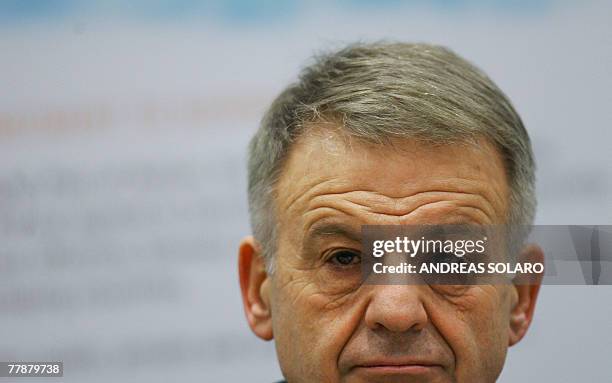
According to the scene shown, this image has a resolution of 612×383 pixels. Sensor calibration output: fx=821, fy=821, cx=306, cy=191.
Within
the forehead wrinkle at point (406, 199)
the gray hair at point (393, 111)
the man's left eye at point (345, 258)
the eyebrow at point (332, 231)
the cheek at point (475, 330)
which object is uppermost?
the gray hair at point (393, 111)

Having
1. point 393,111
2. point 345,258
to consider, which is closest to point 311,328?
point 345,258

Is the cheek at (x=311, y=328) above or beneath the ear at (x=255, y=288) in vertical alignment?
beneath

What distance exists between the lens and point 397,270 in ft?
4.94

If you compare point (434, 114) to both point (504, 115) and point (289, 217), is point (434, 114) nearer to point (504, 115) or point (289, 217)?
point (504, 115)

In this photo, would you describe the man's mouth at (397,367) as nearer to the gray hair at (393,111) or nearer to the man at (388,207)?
the man at (388,207)

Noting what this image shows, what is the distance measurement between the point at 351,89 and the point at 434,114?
197 millimetres

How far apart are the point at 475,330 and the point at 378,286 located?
22 cm

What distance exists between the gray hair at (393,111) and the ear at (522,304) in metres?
0.12

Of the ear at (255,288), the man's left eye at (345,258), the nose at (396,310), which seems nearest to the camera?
the nose at (396,310)

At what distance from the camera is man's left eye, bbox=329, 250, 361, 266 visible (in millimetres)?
1574

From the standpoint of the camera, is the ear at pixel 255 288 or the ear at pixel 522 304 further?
the ear at pixel 255 288

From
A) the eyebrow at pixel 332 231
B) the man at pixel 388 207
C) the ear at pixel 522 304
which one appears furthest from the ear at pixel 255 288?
the ear at pixel 522 304

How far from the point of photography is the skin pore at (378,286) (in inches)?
58.9

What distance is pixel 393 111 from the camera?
5.32ft
